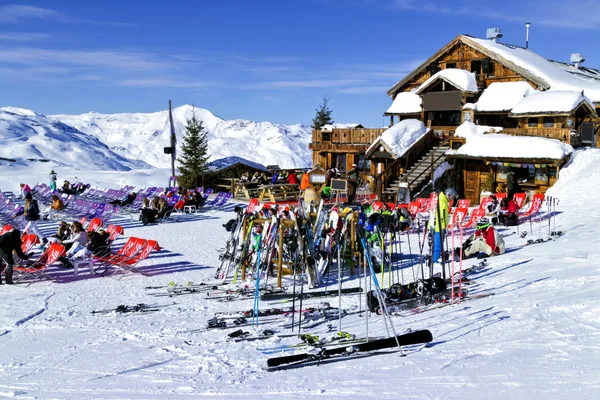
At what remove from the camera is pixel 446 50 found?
32.9 meters

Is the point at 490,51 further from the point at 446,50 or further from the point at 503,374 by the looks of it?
the point at 503,374

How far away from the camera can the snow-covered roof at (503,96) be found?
92.2 ft

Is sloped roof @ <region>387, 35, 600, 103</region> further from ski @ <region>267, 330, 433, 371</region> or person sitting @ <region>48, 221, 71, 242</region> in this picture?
ski @ <region>267, 330, 433, 371</region>

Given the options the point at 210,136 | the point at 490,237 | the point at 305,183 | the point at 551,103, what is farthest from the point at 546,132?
the point at 210,136

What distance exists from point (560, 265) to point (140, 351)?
25.3ft

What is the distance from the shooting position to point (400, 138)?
26.5 m

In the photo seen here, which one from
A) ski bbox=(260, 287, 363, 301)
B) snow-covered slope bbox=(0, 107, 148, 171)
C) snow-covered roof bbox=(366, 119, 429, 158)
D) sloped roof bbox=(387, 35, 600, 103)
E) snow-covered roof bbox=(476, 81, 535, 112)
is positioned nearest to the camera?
ski bbox=(260, 287, 363, 301)

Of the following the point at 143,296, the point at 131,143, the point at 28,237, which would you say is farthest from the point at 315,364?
the point at 131,143

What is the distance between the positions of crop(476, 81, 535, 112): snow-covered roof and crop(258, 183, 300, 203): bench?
33.7 feet

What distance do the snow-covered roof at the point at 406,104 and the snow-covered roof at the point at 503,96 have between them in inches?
168

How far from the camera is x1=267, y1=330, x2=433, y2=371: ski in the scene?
20.8ft

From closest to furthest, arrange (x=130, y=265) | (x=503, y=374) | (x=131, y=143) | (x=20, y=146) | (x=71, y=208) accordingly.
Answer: (x=503, y=374)
(x=130, y=265)
(x=71, y=208)
(x=20, y=146)
(x=131, y=143)

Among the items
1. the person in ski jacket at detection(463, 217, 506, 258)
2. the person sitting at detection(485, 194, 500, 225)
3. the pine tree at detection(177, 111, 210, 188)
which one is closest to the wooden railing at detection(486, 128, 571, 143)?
the person sitting at detection(485, 194, 500, 225)

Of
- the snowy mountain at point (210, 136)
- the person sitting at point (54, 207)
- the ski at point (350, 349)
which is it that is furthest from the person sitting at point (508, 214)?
the snowy mountain at point (210, 136)
